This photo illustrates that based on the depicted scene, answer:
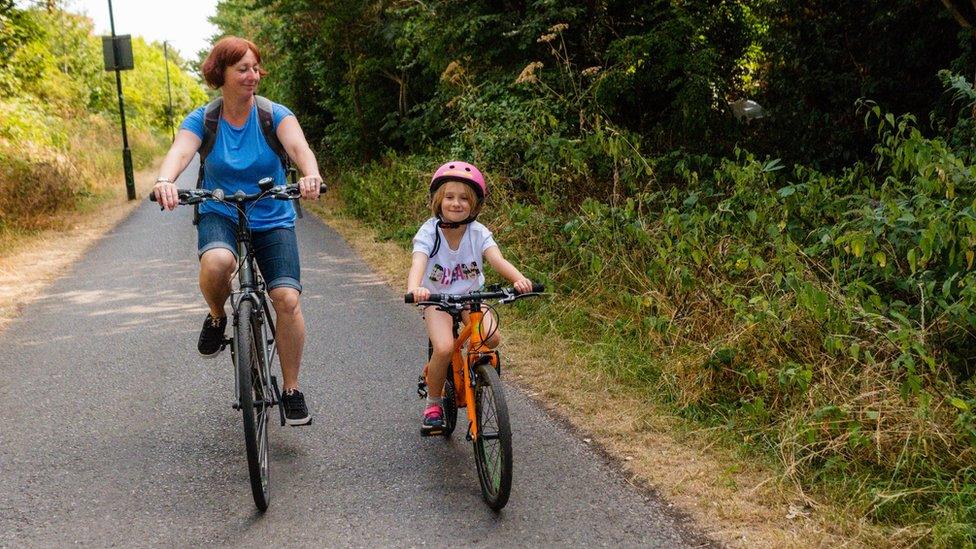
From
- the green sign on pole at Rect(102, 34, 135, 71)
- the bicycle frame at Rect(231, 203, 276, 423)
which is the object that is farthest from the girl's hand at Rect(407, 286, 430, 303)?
the green sign on pole at Rect(102, 34, 135, 71)

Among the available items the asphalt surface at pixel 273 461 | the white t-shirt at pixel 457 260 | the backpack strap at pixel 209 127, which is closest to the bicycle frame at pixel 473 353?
the white t-shirt at pixel 457 260

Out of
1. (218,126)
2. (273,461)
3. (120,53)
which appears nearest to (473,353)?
(273,461)

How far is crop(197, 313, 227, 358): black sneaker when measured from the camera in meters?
4.45

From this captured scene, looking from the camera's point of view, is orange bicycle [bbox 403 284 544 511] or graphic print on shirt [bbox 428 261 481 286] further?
graphic print on shirt [bbox 428 261 481 286]

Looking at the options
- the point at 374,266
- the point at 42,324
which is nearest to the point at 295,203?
the point at 42,324

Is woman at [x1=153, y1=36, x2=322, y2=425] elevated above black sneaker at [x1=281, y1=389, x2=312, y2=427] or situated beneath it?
elevated above

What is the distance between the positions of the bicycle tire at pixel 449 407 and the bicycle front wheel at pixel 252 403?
0.92 m

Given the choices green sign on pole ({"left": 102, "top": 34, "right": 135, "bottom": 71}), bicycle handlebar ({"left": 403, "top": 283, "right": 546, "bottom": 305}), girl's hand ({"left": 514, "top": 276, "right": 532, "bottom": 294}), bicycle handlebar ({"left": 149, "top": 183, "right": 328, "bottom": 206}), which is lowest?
bicycle handlebar ({"left": 403, "top": 283, "right": 546, "bottom": 305})

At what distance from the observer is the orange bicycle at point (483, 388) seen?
352 cm

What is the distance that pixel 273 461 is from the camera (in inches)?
171

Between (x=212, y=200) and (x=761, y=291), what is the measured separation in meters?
3.31

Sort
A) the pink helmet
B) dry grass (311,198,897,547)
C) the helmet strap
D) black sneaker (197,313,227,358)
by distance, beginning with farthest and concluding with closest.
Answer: black sneaker (197,313,227,358)
the helmet strap
the pink helmet
dry grass (311,198,897,547)

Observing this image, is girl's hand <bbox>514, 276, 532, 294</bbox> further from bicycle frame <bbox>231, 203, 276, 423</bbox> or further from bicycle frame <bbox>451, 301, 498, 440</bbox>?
bicycle frame <bbox>231, 203, 276, 423</bbox>

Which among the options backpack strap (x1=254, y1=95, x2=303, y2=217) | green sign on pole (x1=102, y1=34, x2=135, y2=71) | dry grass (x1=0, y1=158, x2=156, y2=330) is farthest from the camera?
green sign on pole (x1=102, y1=34, x2=135, y2=71)
